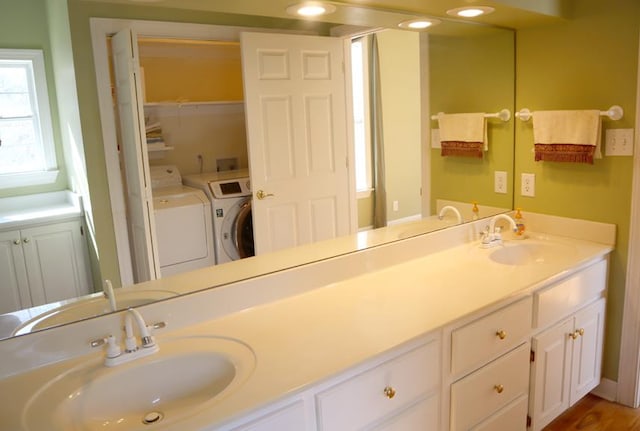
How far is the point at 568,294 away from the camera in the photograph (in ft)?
7.43

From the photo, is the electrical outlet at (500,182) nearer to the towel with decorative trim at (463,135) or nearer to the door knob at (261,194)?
the towel with decorative trim at (463,135)

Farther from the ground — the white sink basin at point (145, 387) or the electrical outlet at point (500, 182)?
the electrical outlet at point (500, 182)

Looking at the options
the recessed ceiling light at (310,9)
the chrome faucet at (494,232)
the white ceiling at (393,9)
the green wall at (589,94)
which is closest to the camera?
the white ceiling at (393,9)

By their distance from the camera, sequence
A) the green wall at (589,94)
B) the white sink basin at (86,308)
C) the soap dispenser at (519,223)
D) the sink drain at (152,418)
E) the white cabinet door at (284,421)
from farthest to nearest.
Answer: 1. the soap dispenser at (519,223)
2. the green wall at (589,94)
3. the white sink basin at (86,308)
4. the sink drain at (152,418)
5. the white cabinet door at (284,421)

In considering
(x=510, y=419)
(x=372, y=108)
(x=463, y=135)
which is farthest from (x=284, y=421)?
(x=463, y=135)

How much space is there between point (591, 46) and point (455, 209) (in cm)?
103

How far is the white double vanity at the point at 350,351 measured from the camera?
1350 mm

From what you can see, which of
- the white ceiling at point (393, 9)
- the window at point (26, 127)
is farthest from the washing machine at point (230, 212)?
the white ceiling at point (393, 9)

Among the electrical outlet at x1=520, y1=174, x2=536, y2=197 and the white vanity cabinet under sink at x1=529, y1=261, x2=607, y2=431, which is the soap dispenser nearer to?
the electrical outlet at x1=520, y1=174, x2=536, y2=197

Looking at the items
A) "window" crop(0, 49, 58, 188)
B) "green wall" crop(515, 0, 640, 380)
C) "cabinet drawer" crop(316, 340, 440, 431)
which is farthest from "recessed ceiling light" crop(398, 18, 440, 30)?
"window" crop(0, 49, 58, 188)

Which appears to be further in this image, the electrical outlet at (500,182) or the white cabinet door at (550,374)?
Answer: the electrical outlet at (500,182)

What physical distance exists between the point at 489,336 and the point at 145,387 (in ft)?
3.97

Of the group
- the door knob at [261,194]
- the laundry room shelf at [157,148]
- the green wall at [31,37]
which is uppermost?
the green wall at [31,37]

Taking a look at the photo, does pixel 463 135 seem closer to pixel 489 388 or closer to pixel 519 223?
pixel 519 223
